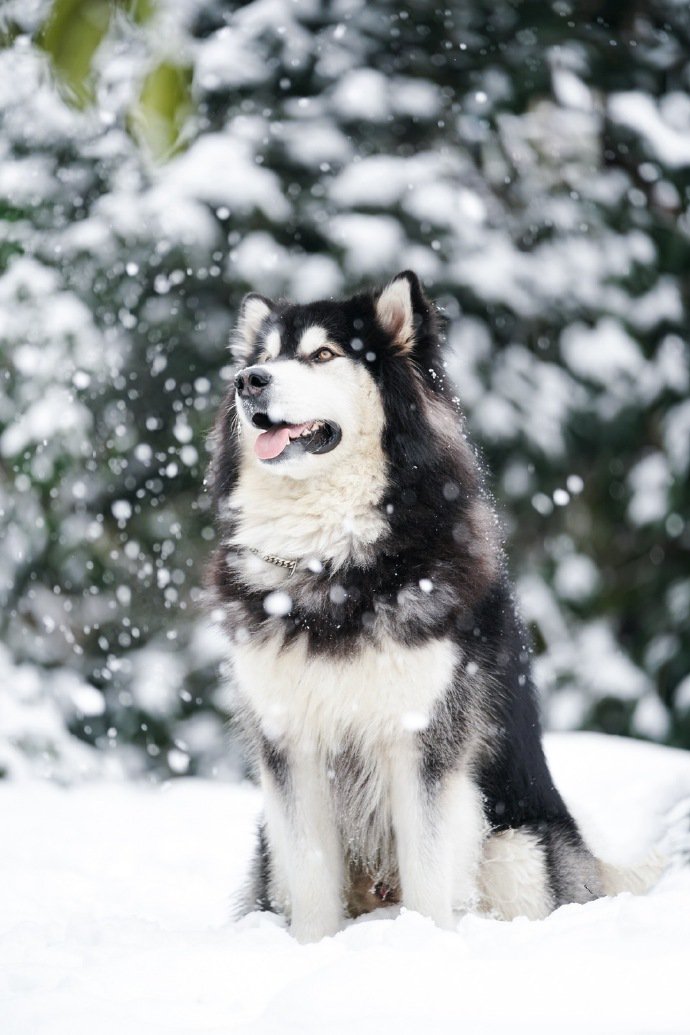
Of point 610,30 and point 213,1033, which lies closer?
point 213,1033

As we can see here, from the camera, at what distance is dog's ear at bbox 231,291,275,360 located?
122 inches

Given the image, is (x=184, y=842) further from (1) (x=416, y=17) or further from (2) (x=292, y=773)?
(1) (x=416, y=17)

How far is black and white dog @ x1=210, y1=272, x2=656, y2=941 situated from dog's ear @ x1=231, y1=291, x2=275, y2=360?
182mm

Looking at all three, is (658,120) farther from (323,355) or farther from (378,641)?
(378,641)

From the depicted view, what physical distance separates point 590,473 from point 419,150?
6.22 ft

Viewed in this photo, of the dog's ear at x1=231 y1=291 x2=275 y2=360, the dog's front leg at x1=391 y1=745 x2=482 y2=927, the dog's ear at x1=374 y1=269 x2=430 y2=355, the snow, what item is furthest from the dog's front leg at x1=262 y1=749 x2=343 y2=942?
the snow

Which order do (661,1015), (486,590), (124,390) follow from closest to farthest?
(661,1015), (486,590), (124,390)

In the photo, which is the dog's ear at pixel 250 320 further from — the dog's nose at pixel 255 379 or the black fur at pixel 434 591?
the dog's nose at pixel 255 379

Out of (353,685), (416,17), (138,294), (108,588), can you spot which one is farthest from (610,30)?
(353,685)

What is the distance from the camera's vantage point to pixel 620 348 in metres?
5.27

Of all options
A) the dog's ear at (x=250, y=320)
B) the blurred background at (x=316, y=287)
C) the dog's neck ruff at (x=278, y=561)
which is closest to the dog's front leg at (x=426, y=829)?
the dog's neck ruff at (x=278, y=561)

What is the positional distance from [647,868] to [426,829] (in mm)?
948

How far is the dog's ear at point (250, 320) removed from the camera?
3086 mm

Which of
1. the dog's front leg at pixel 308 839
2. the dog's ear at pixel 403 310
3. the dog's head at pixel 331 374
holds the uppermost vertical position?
the dog's ear at pixel 403 310
